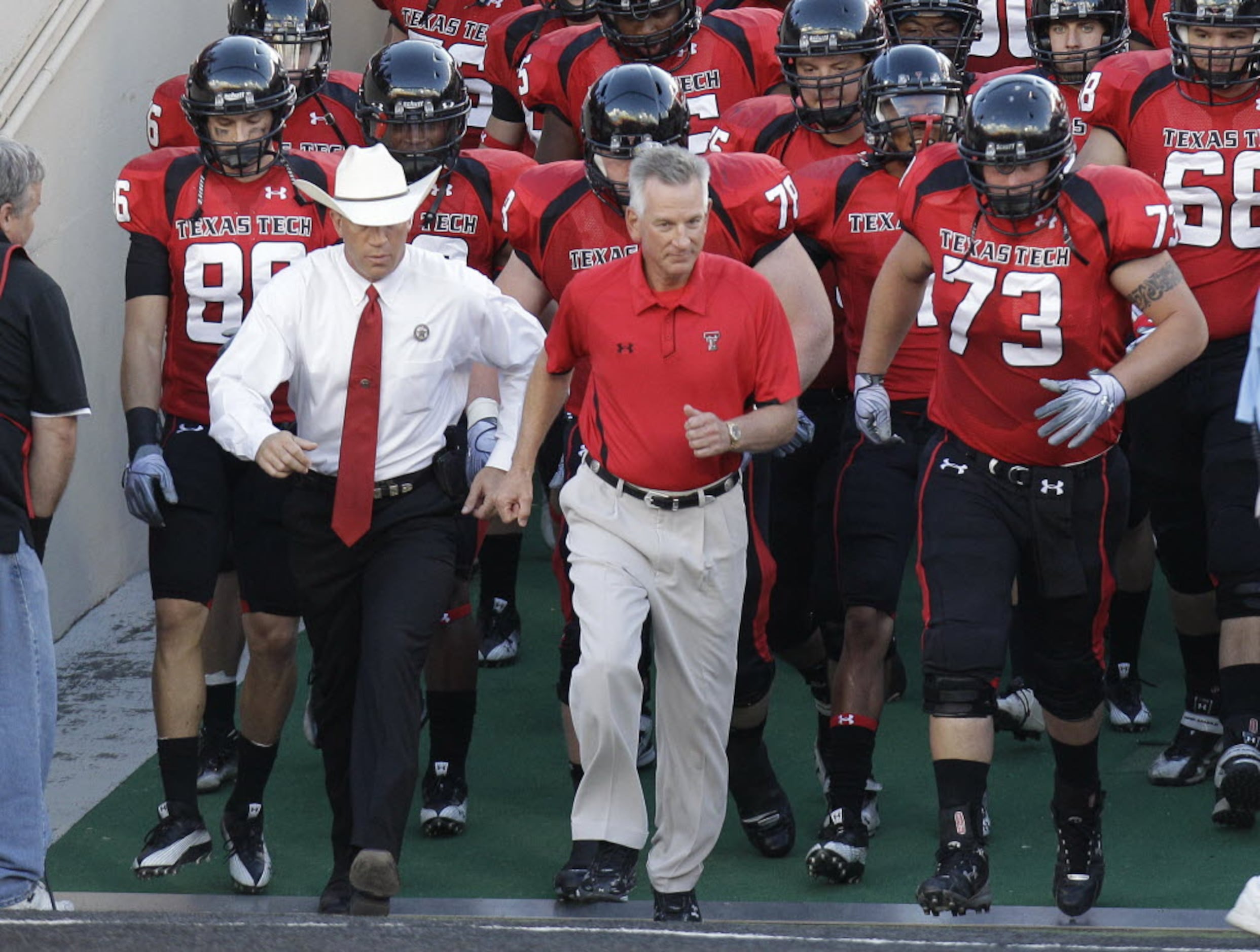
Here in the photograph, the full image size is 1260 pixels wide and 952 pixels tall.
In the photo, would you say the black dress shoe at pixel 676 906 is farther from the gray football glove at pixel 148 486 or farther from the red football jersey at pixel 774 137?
the red football jersey at pixel 774 137

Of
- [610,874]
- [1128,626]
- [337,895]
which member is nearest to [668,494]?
[610,874]

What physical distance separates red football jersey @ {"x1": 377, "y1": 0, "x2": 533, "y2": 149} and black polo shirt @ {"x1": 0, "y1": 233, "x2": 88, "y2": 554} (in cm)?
343

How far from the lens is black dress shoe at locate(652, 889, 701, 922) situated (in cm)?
530

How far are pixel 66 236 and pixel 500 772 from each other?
2.49m

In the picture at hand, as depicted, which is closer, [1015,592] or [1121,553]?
[1015,592]

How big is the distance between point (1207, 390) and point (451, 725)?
223 centimetres

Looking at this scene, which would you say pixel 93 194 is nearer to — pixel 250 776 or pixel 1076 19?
pixel 250 776

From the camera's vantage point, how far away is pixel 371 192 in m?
5.52

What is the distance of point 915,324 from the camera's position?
626cm

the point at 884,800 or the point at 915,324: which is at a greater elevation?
the point at 915,324

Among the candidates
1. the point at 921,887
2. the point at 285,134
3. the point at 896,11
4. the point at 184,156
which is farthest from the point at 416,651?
the point at 896,11

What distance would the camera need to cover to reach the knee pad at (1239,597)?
5.79 m

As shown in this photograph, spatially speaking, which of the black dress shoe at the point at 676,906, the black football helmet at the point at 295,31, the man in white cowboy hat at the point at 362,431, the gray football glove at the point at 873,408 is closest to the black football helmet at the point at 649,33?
the black football helmet at the point at 295,31

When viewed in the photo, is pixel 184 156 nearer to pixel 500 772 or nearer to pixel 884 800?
pixel 500 772
